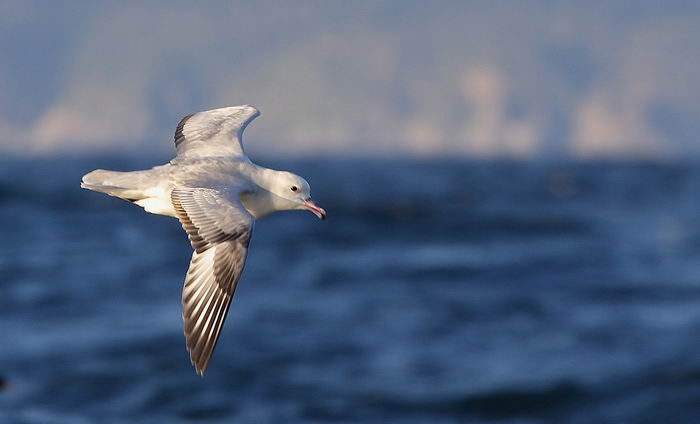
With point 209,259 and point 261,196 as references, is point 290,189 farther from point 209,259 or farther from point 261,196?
point 209,259

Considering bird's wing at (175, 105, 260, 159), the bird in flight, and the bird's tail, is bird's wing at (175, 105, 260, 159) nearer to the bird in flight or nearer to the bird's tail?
the bird in flight

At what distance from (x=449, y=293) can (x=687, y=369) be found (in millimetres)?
9890

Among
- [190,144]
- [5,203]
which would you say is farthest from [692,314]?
[5,203]

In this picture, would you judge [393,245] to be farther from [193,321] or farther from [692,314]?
[193,321]

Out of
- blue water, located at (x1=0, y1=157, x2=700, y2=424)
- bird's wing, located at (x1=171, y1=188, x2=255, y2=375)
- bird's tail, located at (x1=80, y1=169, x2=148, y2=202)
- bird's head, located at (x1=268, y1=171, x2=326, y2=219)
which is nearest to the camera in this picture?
bird's wing, located at (x1=171, y1=188, x2=255, y2=375)

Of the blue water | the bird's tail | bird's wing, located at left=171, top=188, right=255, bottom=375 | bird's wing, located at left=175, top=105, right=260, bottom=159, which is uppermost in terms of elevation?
the blue water

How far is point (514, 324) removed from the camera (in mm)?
30359

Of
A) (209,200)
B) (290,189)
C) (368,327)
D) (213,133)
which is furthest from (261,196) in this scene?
(368,327)

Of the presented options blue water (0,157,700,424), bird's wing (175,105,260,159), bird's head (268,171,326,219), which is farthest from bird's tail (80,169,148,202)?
blue water (0,157,700,424)

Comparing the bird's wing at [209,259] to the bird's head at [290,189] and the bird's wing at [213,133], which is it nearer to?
the bird's head at [290,189]

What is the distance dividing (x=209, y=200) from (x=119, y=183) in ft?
3.89

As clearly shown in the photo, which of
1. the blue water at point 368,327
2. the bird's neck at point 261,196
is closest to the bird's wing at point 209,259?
the bird's neck at point 261,196

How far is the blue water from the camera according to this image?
2433 centimetres

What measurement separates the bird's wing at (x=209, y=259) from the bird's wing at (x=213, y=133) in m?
1.62
